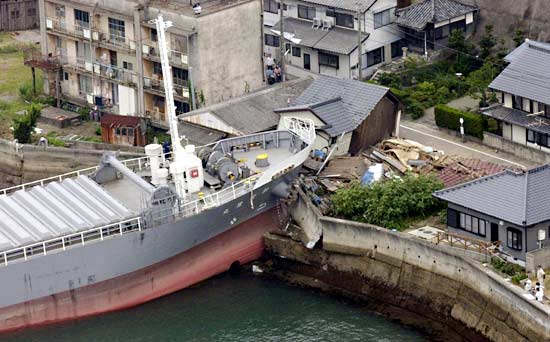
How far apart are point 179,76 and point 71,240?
A: 54.9 feet

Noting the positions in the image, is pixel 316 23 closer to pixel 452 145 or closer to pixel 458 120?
pixel 458 120

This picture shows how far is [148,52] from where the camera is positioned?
239 ft

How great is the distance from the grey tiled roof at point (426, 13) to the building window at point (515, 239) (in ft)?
77.4

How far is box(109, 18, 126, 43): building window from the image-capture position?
2923 inches

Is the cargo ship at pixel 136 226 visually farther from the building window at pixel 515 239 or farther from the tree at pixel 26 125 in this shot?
the building window at pixel 515 239

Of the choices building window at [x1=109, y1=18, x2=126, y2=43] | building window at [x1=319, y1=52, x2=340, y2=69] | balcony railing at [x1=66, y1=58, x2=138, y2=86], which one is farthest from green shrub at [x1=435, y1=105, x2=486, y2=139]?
building window at [x1=109, y1=18, x2=126, y2=43]

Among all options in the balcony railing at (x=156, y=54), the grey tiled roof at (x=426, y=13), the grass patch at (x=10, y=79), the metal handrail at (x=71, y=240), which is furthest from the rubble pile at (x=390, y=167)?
the grass patch at (x=10, y=79)

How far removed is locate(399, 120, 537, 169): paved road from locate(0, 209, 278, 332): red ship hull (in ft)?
31.2

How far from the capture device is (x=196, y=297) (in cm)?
6016

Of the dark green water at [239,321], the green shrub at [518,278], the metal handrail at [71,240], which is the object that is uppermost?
the metal handrail at [71,240]

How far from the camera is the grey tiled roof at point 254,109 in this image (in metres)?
67.7

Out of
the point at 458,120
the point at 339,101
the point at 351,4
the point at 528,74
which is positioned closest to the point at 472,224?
the point at 528,74

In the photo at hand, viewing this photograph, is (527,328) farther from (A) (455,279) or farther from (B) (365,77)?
(B) (365,77)

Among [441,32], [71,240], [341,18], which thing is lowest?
[71,240]
